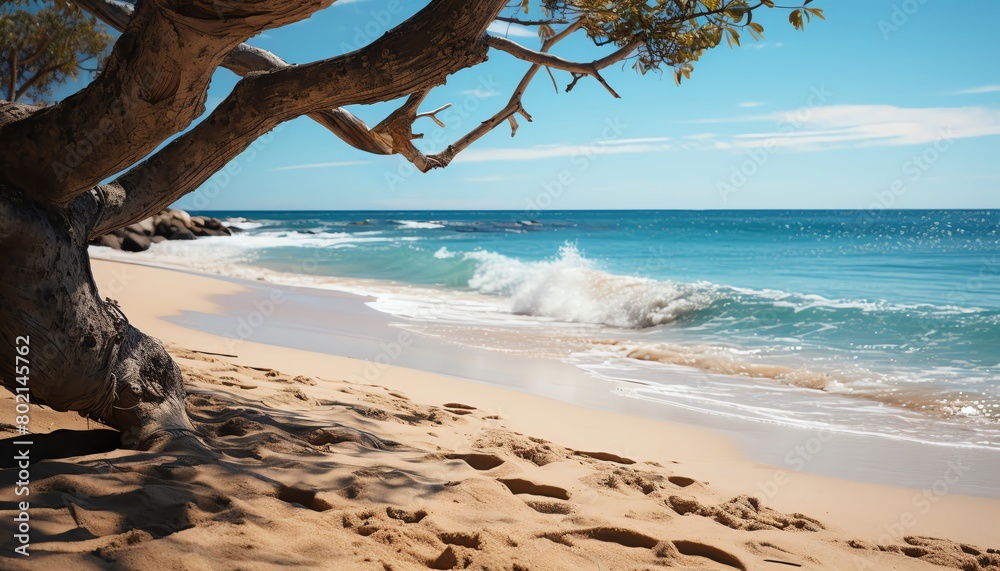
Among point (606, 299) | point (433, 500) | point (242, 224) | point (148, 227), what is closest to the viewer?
point (433, 500)

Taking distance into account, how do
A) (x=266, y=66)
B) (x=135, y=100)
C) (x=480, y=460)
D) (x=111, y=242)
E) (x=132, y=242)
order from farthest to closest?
(x=132, y=242) → (x=111, y=242) → (x=266, y=66) → (x=480, y=460) → (x=135, y=100)

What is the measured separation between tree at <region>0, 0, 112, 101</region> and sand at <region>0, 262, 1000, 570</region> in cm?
1079

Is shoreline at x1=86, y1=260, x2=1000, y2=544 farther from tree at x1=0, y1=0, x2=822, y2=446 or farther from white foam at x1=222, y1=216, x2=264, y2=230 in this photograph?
white foam at x1=222, y1=216, x2=264, y2=230

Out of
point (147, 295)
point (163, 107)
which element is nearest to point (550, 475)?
point (163, 107)

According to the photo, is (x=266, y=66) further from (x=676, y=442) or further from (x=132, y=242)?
(x=132, y=242)

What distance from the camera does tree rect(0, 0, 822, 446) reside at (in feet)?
7.76

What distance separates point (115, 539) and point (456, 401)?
140 inches

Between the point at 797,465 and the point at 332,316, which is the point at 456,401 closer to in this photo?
the point at 797,465

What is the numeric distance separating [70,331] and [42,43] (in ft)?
41.6

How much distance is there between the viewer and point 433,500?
10.0ft

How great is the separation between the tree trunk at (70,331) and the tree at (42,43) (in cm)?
1131

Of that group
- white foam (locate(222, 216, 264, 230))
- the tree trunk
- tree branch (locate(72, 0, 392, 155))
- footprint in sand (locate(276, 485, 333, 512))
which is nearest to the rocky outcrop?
white foam (locate(222, 216, 264, 230))

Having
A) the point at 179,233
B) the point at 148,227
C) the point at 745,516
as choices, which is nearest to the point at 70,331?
the point at 745,516

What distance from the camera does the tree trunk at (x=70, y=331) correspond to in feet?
8.67
